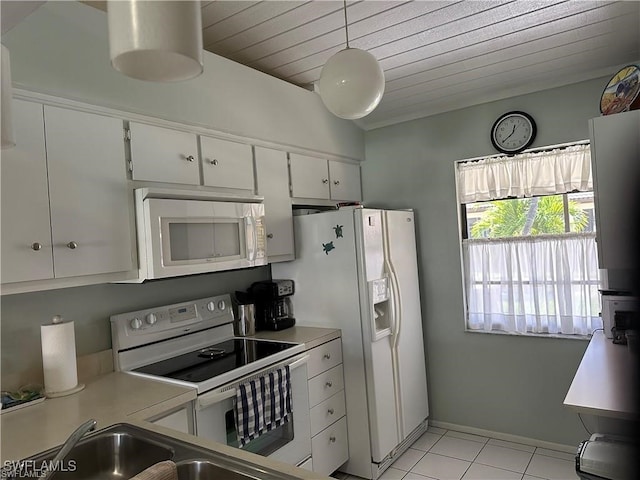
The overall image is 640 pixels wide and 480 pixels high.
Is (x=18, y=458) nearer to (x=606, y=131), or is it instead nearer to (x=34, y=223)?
(x=34, y=223)

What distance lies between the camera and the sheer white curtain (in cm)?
284

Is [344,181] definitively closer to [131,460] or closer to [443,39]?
[443,39]

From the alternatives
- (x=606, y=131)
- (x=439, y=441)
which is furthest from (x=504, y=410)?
(x=606, y=131)

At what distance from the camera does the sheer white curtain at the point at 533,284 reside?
2.84 meters

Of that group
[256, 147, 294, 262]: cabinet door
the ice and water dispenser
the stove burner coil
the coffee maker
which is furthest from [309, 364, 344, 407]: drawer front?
[256, 147, 294, 262]: cabinet door

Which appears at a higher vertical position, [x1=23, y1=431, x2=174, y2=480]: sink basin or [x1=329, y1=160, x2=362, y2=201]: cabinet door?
[x1=329, y1=160, x2=362, y2=201]: cabinet door

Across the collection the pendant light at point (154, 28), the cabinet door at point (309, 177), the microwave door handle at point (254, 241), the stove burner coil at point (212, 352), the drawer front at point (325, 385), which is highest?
the cabinet door at point (309, 177)

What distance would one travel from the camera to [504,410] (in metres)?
3.13

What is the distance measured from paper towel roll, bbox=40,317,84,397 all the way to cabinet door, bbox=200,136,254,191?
0.97 metres

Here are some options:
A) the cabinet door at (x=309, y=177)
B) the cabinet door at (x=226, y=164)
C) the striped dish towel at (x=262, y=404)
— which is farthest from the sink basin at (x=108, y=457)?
the cabinet door at (x=309, y=177)

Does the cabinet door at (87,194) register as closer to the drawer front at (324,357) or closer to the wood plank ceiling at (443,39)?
the wood plank ceiling at (443,39)

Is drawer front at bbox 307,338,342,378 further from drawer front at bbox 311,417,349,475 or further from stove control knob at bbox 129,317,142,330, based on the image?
stove control knob at bbox 129,317,142,330

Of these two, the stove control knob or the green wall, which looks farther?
the green wall

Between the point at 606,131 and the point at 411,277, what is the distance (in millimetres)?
1587
